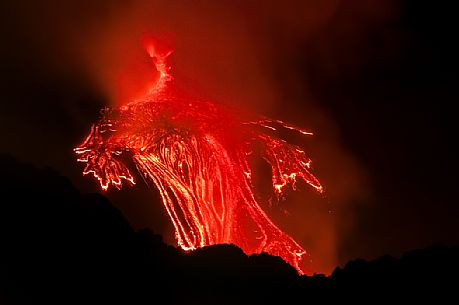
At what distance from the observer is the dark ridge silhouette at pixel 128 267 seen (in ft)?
46.5

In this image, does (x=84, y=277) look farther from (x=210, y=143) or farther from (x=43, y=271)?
(x=210, y=143)

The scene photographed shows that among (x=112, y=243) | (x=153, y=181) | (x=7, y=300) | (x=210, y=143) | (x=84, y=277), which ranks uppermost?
(x=210, y=143)

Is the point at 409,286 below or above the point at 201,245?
below

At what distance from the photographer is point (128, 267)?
1482cm

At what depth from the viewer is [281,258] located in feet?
51.5

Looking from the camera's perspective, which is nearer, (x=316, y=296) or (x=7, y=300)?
(x=7, y=300)

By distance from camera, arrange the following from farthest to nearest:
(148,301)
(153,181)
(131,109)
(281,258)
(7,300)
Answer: (131,109)
(153,181)
(281,258)
(148,301)
(7,300)

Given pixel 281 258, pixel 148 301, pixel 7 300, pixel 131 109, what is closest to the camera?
pixel 7 300

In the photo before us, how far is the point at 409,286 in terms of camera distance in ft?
47.6

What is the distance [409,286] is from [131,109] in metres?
8.27

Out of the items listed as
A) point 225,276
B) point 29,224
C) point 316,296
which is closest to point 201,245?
point 225,276

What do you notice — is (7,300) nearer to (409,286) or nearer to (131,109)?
(131,109)

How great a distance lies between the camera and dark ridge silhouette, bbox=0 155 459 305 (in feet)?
46.5

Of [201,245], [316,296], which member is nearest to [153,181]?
[201,245]
